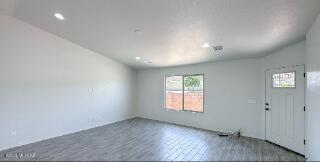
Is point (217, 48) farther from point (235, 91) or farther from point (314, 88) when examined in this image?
point (314, 88)

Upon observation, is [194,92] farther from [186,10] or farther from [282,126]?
[186,10]

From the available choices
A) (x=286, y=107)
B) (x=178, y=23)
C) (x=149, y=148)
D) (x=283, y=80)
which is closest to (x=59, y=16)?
(x=178, y=23)

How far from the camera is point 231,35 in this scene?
343cm

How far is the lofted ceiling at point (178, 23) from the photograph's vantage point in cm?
253

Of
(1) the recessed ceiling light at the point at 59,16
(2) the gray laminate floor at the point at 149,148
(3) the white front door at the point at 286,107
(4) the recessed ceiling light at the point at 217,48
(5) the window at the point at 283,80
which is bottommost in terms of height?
(2) the gray laminate floor at the point at 149,148

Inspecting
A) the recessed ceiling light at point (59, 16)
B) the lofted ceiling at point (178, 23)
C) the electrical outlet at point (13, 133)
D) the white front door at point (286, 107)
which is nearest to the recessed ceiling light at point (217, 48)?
the lofted ceiling at point (178, 23)

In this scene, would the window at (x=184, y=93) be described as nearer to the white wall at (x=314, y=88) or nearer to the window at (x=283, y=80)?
the window at (x=283, y=80)

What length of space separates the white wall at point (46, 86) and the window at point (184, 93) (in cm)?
236

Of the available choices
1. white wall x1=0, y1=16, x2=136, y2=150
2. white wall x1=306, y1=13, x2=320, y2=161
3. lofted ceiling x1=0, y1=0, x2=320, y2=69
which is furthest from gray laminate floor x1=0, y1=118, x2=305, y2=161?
lofted ceiling x1=0, y1=0, x2=320, y2=69

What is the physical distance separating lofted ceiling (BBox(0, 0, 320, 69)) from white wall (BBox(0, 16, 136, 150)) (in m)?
0.47

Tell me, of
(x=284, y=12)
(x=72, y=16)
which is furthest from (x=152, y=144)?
(x=284, y=12)

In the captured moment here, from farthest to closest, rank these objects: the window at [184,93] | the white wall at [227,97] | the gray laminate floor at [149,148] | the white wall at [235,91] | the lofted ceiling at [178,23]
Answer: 1. the window at [184,93]
2. the white wall at [227,97]
3. the white wall at [235,91]
4. the gray laminate floor at [149,148]
5. the lofted ceiling at [178,23]

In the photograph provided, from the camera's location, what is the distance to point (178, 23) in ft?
10.4

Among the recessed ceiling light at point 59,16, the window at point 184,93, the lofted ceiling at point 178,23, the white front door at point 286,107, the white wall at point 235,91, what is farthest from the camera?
the window at point 184,93
